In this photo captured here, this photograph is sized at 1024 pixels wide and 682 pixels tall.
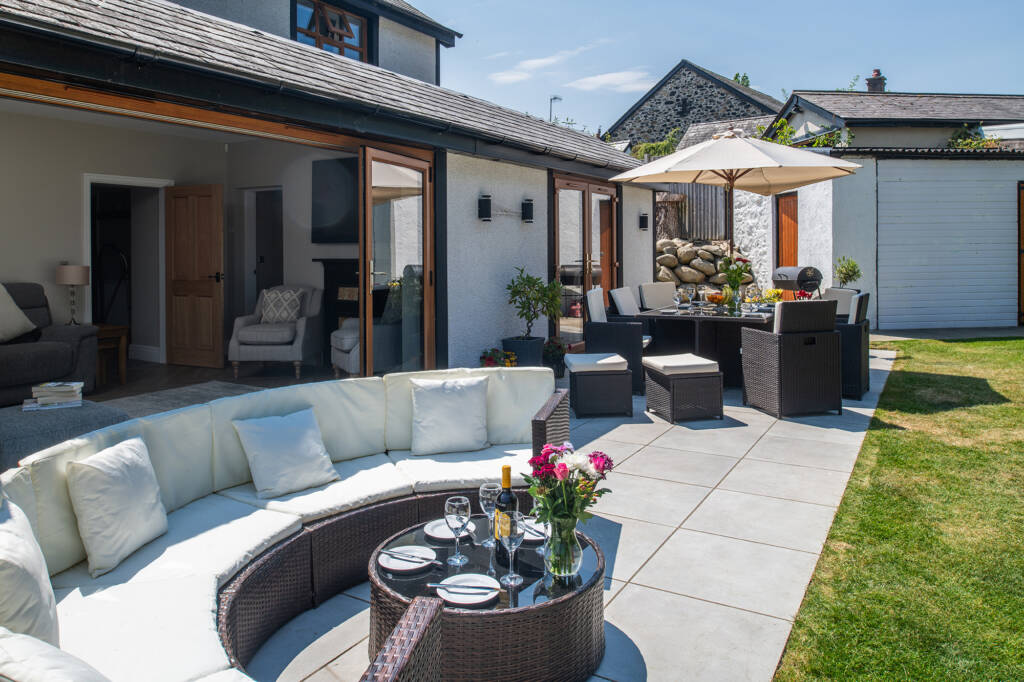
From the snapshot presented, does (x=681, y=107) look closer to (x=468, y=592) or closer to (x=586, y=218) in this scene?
(x=586, y=218)

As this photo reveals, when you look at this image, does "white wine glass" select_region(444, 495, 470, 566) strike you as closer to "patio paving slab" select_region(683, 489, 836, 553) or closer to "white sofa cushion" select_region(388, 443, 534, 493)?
"white sofa cushion" select_region(388, 443, 534, 493)

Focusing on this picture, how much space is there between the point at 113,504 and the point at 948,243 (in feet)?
46.3

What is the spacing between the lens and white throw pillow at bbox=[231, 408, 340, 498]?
3.36 metres

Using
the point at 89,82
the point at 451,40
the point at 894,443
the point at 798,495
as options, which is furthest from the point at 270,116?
the point at 451,40

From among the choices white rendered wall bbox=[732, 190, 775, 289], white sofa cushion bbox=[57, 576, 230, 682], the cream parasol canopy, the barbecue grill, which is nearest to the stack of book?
white sofa cushion bbox=[57, 576, 230, 682]

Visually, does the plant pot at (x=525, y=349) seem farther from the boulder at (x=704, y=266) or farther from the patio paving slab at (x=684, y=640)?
the boulder at (x=704, y=266)

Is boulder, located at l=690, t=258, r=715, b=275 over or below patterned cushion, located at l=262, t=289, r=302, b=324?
over

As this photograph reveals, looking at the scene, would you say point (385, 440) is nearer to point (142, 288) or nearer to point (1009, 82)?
point (142, 288)

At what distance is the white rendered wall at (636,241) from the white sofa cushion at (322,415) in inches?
295

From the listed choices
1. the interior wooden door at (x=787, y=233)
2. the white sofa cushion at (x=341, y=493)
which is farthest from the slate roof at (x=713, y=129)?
the white sofa cushion at (x=341, y=493)

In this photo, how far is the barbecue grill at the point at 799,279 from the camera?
10.1 metres

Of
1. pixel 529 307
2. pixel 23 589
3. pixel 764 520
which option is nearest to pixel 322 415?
pixel 23 589

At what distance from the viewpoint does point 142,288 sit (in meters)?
9.99

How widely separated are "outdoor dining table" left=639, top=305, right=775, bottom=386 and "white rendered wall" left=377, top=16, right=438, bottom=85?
5.71 m
